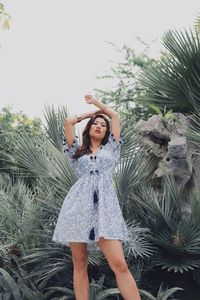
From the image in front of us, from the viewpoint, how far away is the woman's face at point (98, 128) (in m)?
4.49

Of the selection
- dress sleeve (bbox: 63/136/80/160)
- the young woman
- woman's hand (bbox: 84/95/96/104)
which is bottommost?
the young woman

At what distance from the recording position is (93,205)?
14.3 feet

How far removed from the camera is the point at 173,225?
5738 millimetres

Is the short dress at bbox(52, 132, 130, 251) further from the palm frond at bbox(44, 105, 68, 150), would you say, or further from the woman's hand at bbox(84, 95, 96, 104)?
the palm frond at bbox(44, 105, 68, 150)

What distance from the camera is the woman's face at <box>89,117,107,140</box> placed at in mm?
4488

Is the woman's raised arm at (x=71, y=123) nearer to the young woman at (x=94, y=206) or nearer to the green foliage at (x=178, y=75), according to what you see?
the young woman at (x=94, y=206)

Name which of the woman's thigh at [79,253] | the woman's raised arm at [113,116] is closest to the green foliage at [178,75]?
the woman's raised arm at [113,116]

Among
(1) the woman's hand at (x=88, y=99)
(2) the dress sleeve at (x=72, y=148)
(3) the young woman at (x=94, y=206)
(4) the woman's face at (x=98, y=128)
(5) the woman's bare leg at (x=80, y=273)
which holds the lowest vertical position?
(5) the woman's bare leg at (x=80, y=273)

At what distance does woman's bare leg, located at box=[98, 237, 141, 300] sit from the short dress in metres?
0.06

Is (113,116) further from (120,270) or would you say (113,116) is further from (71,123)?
(120,270)

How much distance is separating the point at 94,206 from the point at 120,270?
1.66 ft

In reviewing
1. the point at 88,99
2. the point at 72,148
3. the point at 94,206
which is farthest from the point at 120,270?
the point at 88,99

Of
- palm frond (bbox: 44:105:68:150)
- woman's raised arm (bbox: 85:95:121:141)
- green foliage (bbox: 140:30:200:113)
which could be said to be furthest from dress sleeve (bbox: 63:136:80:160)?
green foliage (bbox: 140:30:200:113)

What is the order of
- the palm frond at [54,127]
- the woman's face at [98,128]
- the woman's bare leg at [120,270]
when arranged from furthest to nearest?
the palm frond at [54,127] → the woman's face at [98,128] → the woman's bare leg at [120,270]
